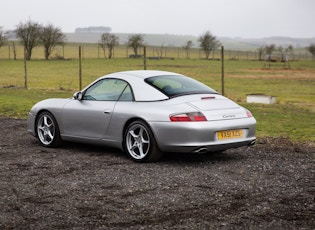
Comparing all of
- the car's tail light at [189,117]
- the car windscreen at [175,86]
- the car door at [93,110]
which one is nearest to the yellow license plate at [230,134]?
the car's tail light at [189,117]

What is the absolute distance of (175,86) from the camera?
8.53m

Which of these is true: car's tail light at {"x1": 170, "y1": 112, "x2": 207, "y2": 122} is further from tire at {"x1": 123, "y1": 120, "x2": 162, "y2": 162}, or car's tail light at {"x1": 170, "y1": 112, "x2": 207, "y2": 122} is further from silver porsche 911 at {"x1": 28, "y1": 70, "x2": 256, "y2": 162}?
tire at {"x1": 123, "y1": 120, "x2": 162, "y2": 162}

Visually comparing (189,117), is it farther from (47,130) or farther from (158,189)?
(47,130)

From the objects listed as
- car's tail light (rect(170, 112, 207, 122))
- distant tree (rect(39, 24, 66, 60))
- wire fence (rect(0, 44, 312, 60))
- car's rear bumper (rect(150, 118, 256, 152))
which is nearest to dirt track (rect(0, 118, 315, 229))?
car's rear bumper (rect(150, 118, 256, 152))

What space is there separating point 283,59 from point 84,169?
6400 cm

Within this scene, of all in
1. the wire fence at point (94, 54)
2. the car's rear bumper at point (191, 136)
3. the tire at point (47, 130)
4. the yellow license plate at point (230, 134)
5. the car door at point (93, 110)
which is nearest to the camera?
the car's rear bumper at point (191, 136)

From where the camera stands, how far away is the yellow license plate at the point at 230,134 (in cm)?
784

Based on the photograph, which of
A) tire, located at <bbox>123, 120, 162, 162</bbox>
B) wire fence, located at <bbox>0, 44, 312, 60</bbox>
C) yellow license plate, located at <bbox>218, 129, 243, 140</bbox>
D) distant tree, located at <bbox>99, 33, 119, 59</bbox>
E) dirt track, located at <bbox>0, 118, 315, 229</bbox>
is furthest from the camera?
distant tree, located at <bbox>99, 33, 119, 59</bbox>

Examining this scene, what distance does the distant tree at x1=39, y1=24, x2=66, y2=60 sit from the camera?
7379cm

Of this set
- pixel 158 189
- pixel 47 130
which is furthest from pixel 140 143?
pixel 47 130

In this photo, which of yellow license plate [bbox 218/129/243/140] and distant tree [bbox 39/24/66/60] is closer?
yellow license plate [bbox 218/129/243/140]

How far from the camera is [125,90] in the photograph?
8.68 m

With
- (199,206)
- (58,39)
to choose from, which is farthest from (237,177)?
(58,39)

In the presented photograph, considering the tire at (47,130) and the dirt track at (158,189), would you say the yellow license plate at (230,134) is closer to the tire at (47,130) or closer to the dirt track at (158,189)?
the dirt track at (158,189)
